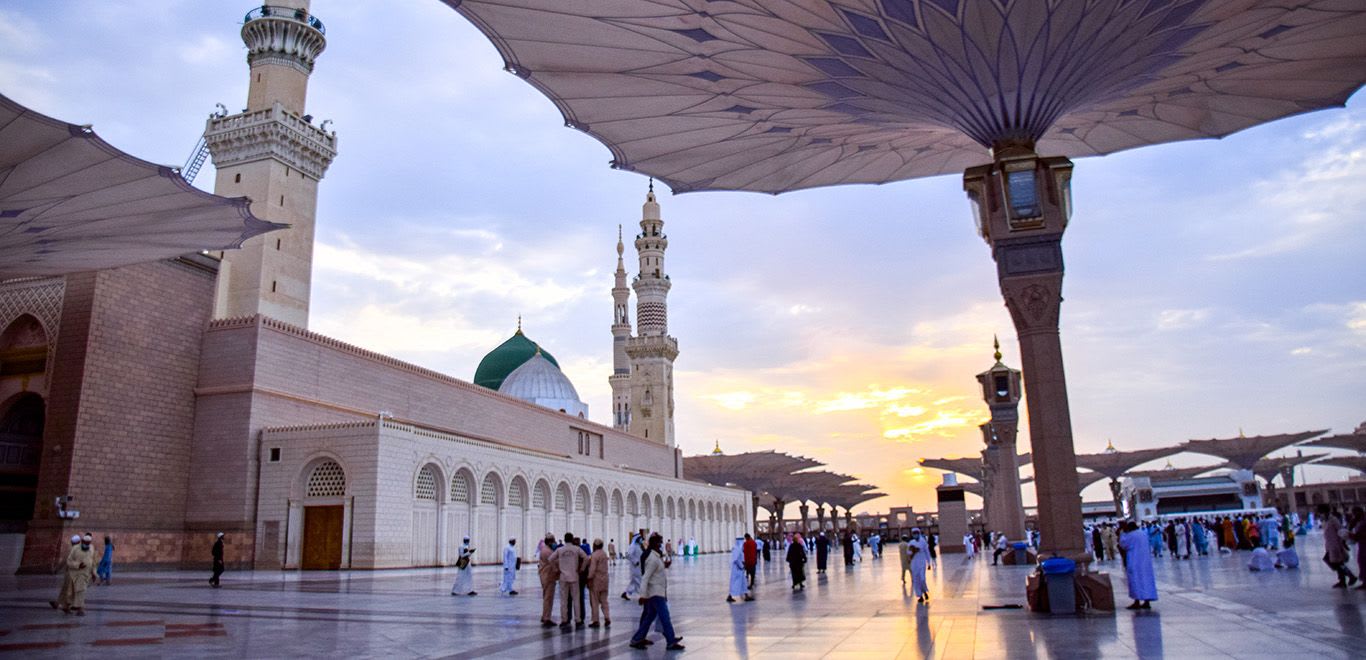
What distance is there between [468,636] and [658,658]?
248 cm

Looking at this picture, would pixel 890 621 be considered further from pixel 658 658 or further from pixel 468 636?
pixel 468 636

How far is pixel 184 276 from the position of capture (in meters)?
25.8

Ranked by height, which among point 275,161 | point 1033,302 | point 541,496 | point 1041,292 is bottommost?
point 541,496

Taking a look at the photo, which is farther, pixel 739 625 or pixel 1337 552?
pixel 1337 552

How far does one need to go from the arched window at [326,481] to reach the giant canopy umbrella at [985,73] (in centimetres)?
1525

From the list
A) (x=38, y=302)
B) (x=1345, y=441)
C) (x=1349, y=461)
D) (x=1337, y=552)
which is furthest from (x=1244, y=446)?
(x=38, y=302)

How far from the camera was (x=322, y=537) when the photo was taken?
80.3 ft

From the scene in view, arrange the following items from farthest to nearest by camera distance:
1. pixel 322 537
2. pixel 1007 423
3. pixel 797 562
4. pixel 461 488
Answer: pixel 461 488 < pixel 1007 423 < pixel 322 537 < pixel 797 562

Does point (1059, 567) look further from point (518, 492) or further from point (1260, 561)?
point (518, 492)

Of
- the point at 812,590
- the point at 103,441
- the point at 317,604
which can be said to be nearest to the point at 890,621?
the point at 812,590

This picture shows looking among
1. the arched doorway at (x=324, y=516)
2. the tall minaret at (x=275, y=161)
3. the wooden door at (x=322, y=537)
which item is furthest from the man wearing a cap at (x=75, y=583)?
the tall minaret at (x=275, y=161)

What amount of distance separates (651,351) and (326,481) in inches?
1243

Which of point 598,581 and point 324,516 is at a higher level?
point 324,516

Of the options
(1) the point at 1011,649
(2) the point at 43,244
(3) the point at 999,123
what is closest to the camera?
(1) the point at 1011,649
